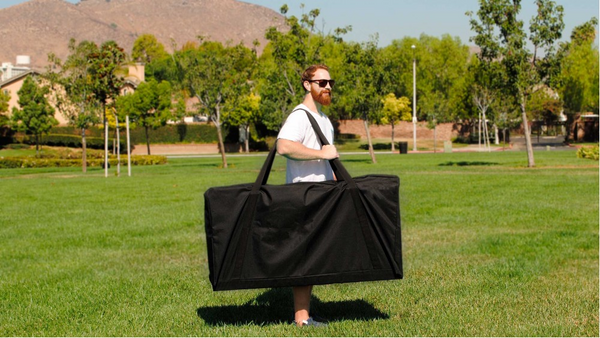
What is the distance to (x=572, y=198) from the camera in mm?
18375

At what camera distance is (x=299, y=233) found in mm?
5441

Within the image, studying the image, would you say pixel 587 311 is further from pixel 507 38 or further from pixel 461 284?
pixel 507 38

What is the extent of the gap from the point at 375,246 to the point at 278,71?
37.1 m

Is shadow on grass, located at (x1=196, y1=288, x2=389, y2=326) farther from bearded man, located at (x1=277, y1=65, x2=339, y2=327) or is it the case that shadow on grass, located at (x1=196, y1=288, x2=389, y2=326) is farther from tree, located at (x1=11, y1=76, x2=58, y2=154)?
tree, located at (x1=11, y1=76, x2=58, y2=154)

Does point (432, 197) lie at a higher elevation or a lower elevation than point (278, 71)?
lower

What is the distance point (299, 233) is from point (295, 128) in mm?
916

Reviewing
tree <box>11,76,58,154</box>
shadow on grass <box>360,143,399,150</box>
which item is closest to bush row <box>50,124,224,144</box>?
tree <box>11,76,58,154</box>

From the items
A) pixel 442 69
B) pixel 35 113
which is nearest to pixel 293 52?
pixel 35 113

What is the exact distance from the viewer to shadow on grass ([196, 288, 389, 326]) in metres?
6.52

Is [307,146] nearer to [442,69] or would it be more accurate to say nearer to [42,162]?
[42,162]

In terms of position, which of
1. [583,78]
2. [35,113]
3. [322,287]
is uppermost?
[583,78]

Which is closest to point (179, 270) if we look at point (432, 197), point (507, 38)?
point (432, 197)

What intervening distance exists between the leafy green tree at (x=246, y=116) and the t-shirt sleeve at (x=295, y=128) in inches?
2630

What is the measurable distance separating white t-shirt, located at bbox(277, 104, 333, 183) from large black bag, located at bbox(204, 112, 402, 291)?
0.42m
